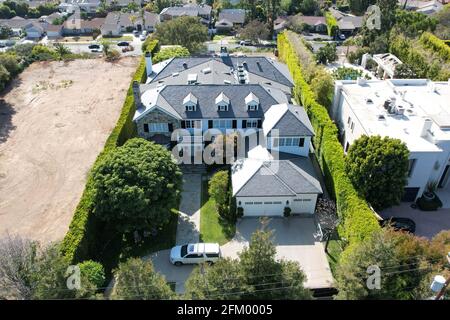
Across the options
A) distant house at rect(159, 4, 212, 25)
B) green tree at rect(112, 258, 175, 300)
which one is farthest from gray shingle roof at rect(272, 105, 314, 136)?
distant house at rect(159, 4, 212, 25)

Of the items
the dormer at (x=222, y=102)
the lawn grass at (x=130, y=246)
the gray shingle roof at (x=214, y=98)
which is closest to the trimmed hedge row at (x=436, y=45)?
the gray shingle roof at (x=214, y=98)

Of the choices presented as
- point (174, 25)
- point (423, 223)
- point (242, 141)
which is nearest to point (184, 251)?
point (242, 141)

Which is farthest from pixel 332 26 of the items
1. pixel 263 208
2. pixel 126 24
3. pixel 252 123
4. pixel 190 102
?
pixel 263 208

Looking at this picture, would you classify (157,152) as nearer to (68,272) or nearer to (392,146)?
(68,272)

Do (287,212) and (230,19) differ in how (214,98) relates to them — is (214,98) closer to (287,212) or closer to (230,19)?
(287,212)

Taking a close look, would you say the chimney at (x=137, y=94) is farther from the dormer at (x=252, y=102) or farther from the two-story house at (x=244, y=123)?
the dormer at (x=252, y=102)

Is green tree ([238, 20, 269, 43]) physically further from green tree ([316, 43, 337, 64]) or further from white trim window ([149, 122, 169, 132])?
white trim window ([149, 122, 169, 132])
